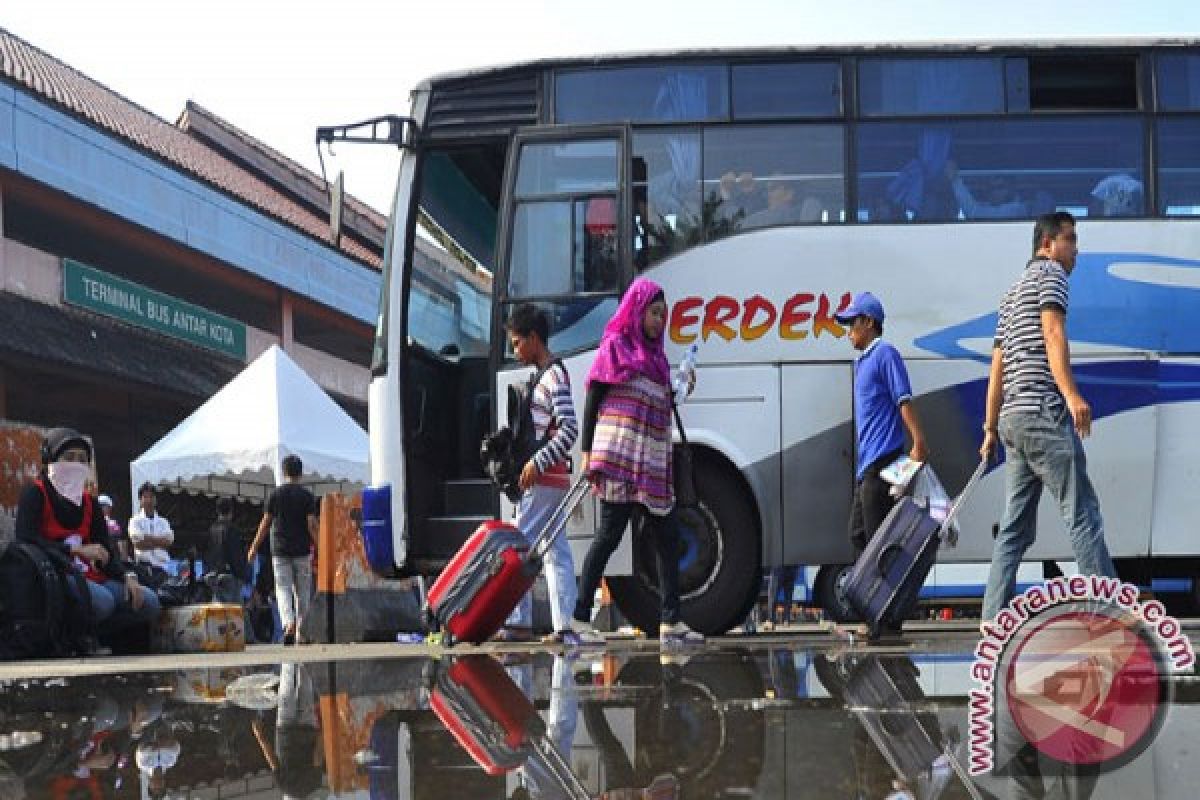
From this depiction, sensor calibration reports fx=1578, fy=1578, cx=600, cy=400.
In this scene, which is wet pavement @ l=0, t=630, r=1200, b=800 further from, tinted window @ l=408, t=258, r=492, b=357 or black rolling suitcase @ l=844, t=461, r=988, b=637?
tinted window @ l=408, t=258, r=492, b=357

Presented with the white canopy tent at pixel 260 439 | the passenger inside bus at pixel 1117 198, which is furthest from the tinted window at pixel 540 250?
the white canopy tent at pixel 260 439

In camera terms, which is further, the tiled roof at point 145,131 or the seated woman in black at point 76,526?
the tiled roof at point 145,131

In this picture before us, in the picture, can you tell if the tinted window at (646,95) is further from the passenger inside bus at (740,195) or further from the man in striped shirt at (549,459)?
the man in striped shirt at (549,459)

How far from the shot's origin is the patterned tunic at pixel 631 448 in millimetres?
8172

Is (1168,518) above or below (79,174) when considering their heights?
below

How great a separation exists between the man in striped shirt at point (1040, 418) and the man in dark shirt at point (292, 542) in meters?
8.03

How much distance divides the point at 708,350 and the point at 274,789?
6578 mm

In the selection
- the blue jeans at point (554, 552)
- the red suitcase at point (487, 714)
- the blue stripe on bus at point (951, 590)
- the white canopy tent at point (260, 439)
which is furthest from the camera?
the white canopy tent at point (260, 439)

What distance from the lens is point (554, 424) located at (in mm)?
8594

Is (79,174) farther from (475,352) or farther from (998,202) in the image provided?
(998,202)

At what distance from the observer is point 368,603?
44.8 feet

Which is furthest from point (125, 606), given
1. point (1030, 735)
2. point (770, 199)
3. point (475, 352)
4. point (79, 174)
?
point (79, 174)

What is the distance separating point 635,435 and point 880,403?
1449 mm

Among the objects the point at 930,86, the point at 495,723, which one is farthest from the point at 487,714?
the point at 930,86
